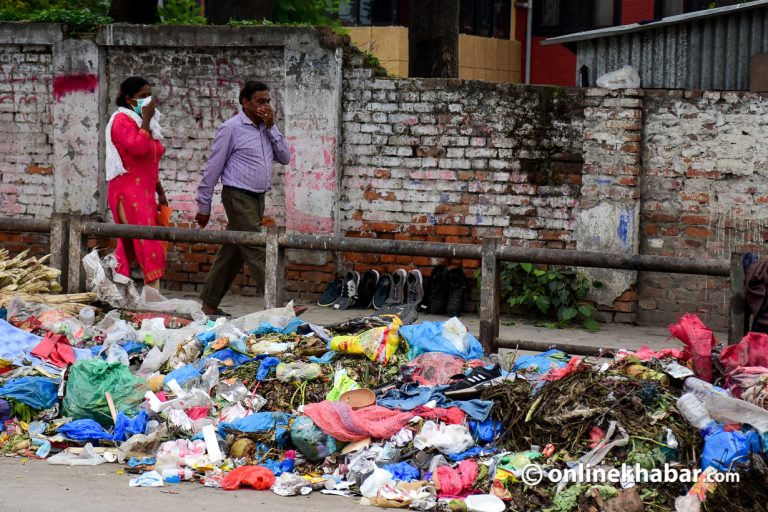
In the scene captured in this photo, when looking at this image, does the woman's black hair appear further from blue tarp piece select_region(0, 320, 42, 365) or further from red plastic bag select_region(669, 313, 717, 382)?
red plastic bag select_region(669, 313, 717, 382)

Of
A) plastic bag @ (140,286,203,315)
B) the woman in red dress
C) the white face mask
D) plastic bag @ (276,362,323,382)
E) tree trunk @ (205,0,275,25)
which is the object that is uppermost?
tree trunk @ (205,0,275,25)

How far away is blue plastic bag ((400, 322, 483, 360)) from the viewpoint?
22.5 feet

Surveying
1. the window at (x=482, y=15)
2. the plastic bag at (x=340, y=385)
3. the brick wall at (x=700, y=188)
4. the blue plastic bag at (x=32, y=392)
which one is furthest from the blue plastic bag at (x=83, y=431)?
the window at (x=482, y=15)

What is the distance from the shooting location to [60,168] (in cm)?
1142

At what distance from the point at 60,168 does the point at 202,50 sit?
1.83 metres

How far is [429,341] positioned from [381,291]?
3.62 meters

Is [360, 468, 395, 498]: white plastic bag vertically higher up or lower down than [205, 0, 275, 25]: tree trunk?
lower down

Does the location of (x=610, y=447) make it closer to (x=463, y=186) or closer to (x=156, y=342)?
(x=156, y=342)

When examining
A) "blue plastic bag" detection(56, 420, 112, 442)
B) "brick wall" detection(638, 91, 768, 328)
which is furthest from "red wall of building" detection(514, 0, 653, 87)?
"blue plastic bag" detection(56, 420, 112, 442)

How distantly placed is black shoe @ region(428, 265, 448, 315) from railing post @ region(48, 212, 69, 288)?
3.34 metres

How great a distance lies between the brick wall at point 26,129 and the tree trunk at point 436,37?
12.9 ft

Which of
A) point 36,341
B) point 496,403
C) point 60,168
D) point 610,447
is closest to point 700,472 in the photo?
point 610,447

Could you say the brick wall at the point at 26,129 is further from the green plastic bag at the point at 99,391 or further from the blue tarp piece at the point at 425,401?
the blue tarp piece at the point at 425,401

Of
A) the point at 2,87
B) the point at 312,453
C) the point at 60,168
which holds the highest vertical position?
the point at 2,87
